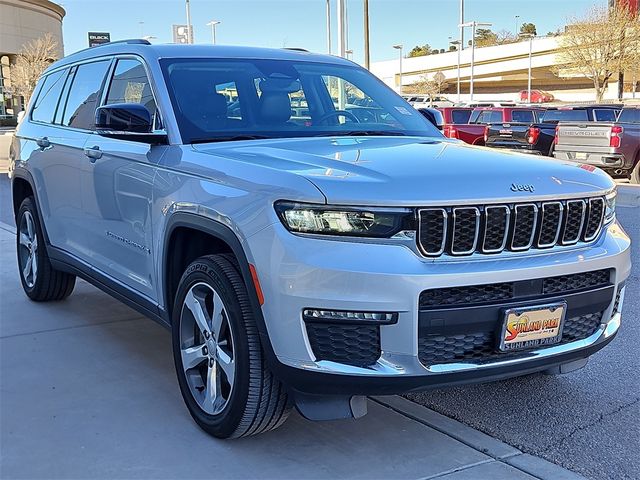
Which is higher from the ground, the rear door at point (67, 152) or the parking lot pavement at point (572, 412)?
the rear door at point (67, 152)

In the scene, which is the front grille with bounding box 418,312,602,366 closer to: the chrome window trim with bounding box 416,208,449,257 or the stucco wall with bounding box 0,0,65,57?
the chrome window trim with bounding box 416,208,449,257

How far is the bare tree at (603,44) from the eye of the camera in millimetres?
46500

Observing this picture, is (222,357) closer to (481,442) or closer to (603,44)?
(481,442)

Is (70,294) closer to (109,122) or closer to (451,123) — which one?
(109,122)

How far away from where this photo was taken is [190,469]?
329cm

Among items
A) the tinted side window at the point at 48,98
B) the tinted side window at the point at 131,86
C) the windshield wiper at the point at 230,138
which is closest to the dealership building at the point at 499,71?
the tinted side window at the point at 48,98

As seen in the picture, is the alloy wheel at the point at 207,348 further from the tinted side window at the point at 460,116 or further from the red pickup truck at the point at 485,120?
the tinted side window at the point at 460,116

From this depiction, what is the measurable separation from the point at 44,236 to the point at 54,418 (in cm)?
224

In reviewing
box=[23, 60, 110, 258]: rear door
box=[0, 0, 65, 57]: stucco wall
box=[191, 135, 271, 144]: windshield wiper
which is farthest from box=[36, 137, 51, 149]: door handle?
box=[0, 0, 65, 57]: stucco wall

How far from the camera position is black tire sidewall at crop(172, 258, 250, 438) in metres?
3.20

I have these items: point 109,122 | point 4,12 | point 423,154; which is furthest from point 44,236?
point 4,12

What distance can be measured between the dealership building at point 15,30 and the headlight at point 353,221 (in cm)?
6568

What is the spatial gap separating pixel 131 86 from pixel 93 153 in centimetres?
49

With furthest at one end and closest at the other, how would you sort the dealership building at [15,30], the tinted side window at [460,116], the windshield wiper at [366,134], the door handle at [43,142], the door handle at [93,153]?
the dealership building at [15,30] < the tinted side window at [460,116] < the door handle at [43,142] < the door handle at [93,153] < the windshield wiper at [366,134]
